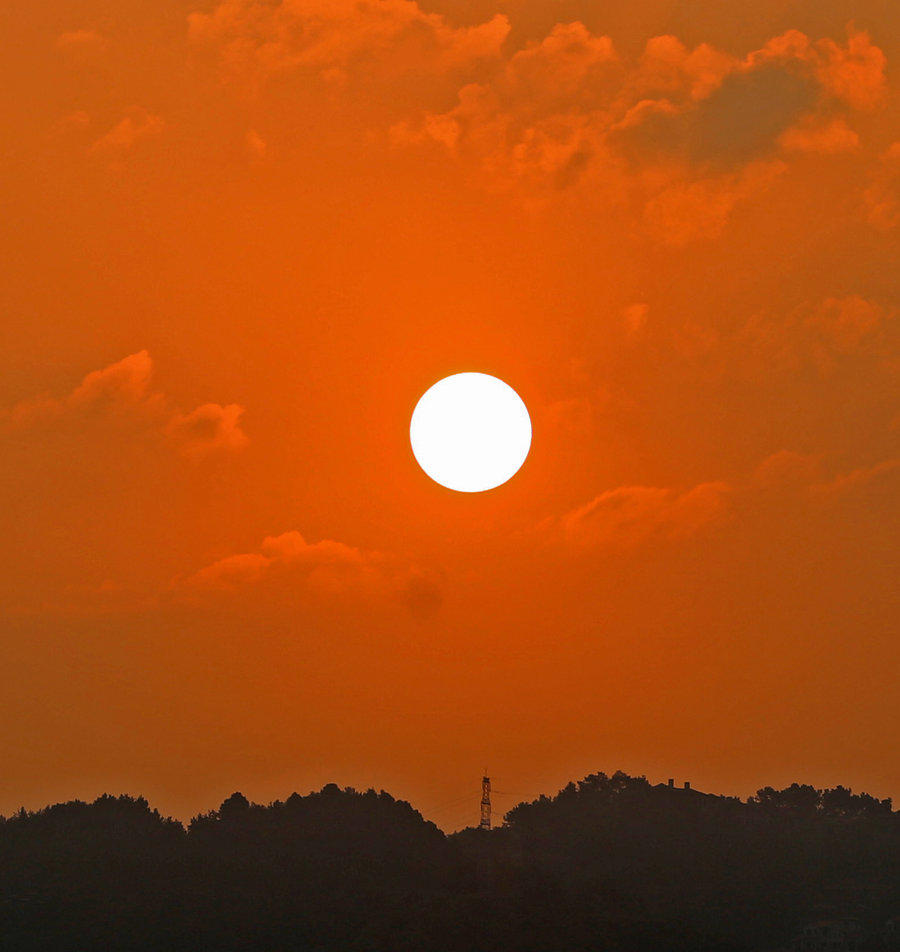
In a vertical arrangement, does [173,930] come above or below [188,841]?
below

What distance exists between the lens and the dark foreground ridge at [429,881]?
383ft

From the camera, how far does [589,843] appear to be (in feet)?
499

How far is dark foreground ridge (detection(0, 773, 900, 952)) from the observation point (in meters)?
117

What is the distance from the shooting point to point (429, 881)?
13075 centimetres

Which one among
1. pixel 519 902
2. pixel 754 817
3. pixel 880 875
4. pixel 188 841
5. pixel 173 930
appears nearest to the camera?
pixel 173 930

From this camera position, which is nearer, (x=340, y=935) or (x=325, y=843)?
(x=340, y=935)

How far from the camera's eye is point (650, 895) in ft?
443

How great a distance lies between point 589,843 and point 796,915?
868 inches

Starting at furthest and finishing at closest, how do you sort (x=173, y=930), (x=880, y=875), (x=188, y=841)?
1. (x=880, y=875)
2. (x=188, y=841)
3. (x=173, y=930)

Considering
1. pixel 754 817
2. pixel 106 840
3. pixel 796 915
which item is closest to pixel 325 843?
pixel 106 840

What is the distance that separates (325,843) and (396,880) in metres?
9.40

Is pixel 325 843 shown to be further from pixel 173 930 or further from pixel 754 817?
pixel 754 817

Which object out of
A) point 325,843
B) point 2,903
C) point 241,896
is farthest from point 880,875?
point 2,903

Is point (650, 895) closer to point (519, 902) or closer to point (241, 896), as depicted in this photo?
point (519, 902)
